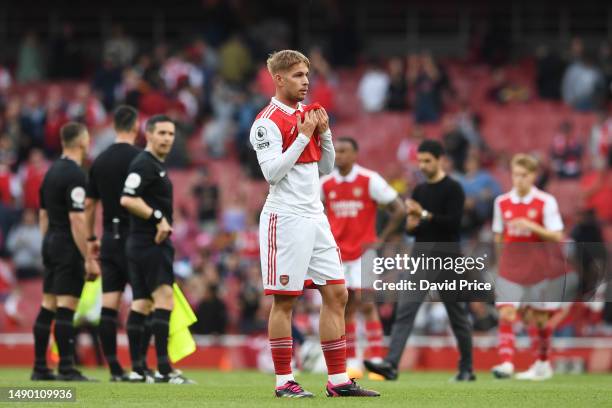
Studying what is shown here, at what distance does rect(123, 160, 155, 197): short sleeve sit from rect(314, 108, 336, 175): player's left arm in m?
2.55

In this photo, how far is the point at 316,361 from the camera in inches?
652

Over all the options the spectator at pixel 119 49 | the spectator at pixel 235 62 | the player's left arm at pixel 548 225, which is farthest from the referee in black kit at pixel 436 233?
the spectator at pixel 119 49

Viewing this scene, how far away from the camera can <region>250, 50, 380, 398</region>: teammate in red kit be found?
977cm

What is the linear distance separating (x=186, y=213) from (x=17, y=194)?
11.0ft

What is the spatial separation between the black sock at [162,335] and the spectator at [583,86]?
1460 centimetres

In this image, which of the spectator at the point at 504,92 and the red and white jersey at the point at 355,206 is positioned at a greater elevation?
the spectator at the point at 504,92

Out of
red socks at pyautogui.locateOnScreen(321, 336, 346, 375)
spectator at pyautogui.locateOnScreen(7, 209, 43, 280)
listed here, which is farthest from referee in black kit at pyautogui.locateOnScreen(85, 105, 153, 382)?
spectator at pyautogui.locateOnScreen(7, 209, 43, 280)

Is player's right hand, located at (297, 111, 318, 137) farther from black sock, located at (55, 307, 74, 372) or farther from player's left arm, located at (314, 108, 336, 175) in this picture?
black sock, located at (55, 307, 74, 372)

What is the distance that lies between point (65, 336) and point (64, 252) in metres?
0.84

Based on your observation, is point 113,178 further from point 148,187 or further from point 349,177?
point 349,177

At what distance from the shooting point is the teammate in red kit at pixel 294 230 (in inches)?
385

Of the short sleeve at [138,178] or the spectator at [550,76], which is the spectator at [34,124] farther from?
the short sleeve at [138,178]

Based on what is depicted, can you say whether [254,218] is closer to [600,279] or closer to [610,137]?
[610,137]

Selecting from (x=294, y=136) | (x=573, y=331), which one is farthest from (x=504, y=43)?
(x=294, y=136)
